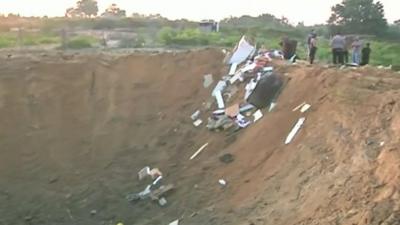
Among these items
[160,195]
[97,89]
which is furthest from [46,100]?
[160,195]

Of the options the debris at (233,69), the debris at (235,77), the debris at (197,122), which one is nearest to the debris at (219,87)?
the debris at (235,77)

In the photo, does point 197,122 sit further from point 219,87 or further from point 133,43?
point 133,43

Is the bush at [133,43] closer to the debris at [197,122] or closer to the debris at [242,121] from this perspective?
the debris at [197,122]

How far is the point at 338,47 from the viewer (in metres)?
18.7

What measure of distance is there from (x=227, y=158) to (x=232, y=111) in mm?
1940

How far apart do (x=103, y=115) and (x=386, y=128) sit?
837cm

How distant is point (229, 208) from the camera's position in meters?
12.4

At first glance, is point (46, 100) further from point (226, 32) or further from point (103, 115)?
point (226, 32)

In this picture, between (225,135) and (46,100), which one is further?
(46,100)

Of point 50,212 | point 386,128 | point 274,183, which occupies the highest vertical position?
point 386,128

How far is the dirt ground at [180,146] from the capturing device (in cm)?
1099

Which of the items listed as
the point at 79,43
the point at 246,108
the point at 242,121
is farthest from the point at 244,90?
the point at 79,43

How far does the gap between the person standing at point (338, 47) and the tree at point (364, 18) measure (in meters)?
25.9

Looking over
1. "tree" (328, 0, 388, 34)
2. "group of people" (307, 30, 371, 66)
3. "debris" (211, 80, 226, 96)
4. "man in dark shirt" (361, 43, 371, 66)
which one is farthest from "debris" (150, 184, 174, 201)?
"tree" (328, 0, 388, 34)
